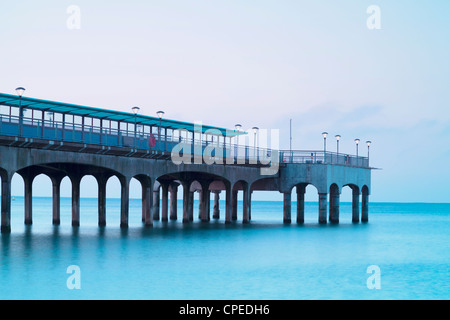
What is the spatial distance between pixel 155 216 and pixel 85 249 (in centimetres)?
2971

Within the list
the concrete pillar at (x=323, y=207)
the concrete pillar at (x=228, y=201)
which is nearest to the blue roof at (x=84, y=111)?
the concrete pillar at (x=228, y=201)

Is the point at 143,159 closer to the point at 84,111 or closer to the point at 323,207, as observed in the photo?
the point at 84,111

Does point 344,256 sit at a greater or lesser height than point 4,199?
lesser

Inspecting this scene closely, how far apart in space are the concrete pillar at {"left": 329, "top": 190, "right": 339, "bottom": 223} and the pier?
0.10m

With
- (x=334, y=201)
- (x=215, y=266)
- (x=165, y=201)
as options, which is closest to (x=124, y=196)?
(x=215, y=266)

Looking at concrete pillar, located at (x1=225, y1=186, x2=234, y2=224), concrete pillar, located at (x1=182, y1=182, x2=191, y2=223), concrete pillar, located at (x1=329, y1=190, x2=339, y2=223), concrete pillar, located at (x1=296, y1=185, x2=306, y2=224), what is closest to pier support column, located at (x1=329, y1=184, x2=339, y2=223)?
concrete pillar, located at (x1=329, y1=190, x2=339, y2=223)

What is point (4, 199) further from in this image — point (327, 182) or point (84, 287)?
point (327, 182)

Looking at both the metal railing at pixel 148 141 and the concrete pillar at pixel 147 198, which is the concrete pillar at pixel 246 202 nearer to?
the metal railing at pixel 148 141

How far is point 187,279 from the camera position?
928 inches

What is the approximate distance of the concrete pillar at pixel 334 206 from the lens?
2184 inches

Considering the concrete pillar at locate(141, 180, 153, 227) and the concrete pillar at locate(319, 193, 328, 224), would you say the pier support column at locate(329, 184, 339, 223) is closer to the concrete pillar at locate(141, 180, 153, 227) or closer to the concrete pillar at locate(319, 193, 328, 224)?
the concrete pillar at locate(319, 193, 328, 224)
